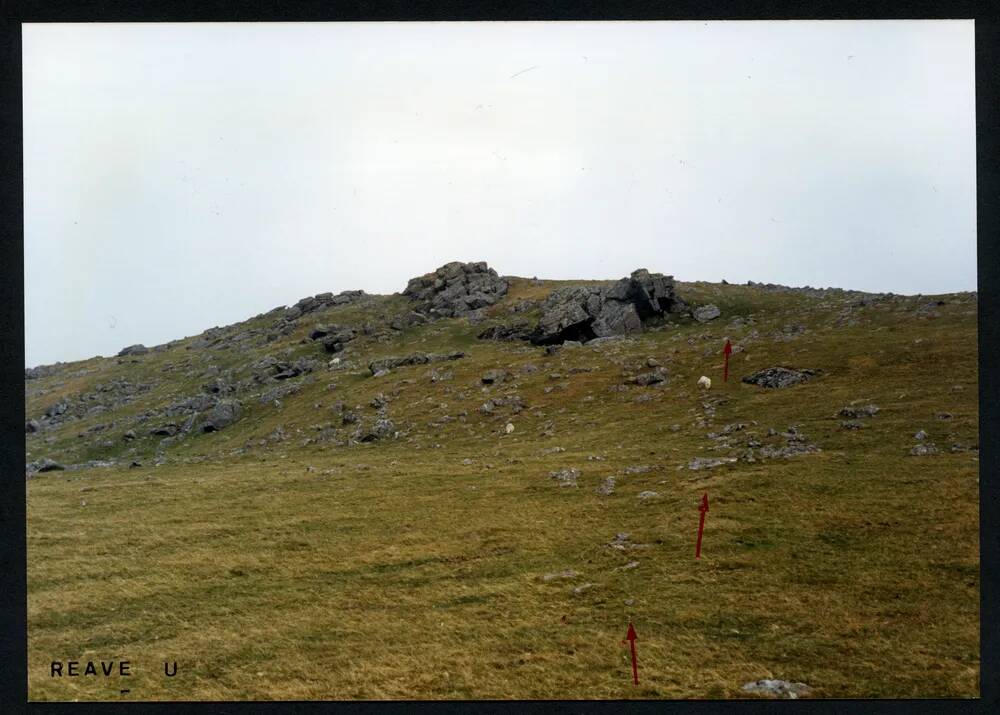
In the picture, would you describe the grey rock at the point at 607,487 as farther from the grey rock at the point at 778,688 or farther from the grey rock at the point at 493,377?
the grey rock at the point at 493,377

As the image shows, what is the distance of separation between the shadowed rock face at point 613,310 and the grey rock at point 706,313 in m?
1.60

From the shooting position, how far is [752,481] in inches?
790

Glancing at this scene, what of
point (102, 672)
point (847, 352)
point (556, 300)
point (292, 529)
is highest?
point (556, 300)

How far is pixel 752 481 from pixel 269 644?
16750 mm

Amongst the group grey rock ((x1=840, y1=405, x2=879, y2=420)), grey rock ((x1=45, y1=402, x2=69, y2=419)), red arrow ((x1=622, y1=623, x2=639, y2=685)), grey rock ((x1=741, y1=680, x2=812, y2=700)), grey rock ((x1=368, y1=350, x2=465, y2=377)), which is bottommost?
grey rock ((x1=741, y1=680, x2=812, y2=700))

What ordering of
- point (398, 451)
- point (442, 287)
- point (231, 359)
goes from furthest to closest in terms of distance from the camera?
point (442, 287), point (231, 359), point (398, 451)

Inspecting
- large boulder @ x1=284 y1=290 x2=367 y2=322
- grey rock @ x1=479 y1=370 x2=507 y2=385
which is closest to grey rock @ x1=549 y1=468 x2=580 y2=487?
grey rock @ x1=479 y1=370 x2=507 y2=385

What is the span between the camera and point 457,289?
262ft

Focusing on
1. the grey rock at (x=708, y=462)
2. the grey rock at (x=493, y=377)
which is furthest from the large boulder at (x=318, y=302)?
the grey rock at (x=708, y=462)

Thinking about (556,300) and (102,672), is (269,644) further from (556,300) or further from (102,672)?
(556,300)

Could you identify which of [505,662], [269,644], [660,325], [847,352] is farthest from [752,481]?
[660,325]

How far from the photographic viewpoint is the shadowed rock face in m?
54.6

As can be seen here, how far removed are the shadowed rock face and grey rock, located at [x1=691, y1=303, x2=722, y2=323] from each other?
5.25 feet

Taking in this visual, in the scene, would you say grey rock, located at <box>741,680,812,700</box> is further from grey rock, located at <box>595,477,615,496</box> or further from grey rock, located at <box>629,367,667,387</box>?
grey rock, located at <box>629,367,667,387</box>
